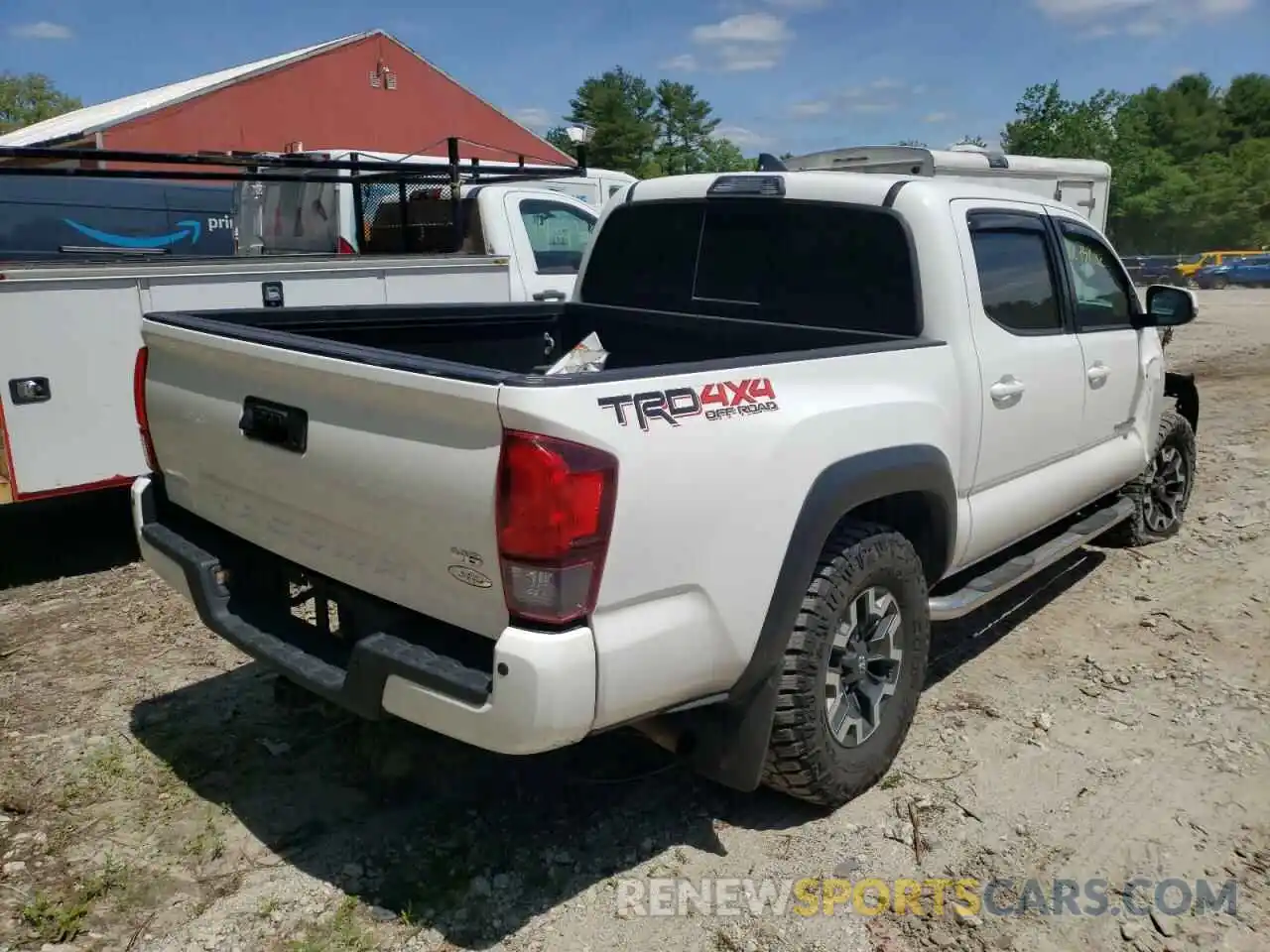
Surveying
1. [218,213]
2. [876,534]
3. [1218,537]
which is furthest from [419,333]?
[218,213]

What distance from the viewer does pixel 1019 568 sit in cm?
421

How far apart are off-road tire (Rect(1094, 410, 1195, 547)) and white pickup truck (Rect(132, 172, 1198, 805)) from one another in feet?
3.11

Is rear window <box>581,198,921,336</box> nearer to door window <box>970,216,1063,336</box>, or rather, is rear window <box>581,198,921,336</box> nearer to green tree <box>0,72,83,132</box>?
door window <box>970,216,1063,336</box>

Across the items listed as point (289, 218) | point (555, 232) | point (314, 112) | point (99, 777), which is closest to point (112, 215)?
point (289, 218)

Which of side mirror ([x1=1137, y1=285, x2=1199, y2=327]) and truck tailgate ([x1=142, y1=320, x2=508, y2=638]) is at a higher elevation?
side mirror ([x1=1137, y1=285, x2=1199, y2=327])

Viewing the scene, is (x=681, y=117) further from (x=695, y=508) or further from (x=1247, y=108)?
(x=695, y=508)

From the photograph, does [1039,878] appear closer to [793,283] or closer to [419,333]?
[793,283]

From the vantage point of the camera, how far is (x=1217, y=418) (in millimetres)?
9820

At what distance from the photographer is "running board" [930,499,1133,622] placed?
3.76 meters

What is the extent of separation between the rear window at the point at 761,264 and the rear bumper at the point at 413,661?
191 cm

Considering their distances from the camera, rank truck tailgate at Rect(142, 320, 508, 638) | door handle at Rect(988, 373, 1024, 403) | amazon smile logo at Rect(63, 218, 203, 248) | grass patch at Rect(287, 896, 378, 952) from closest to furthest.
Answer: truck tailgate at Rect(142, 320, 508, 638) → grass patch at Rect(287, 896, 378, 952) → door handle at Rect(988, 373, 1024, 403) → amazon smile logo at Rect(63, 218, 203, 248)

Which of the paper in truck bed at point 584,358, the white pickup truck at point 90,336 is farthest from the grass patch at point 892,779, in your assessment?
the white pickup truck at point 90,336

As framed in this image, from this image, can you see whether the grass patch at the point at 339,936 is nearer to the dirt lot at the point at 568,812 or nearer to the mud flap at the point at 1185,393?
the dirt lot at the point at 568,812

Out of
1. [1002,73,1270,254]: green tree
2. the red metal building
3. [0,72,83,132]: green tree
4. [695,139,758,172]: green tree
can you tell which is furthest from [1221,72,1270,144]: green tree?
[0,72,83,132]: green tree
